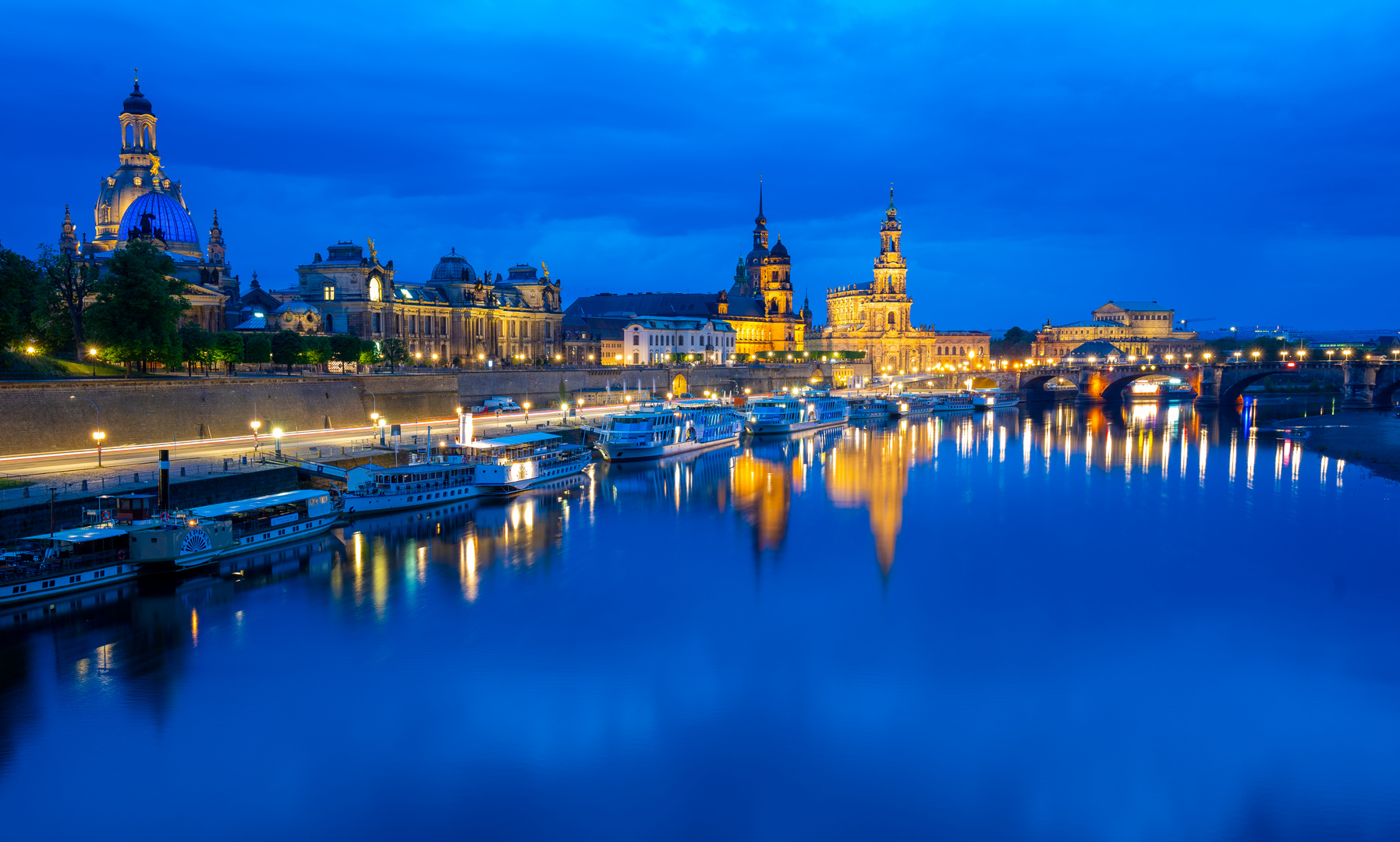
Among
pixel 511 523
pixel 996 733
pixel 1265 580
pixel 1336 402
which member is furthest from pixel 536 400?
pixel 1336 402

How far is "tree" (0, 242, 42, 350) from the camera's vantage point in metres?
37.8

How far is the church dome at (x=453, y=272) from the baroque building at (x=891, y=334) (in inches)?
2703

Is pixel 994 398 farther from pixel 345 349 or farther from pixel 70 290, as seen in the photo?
pixel 70 290

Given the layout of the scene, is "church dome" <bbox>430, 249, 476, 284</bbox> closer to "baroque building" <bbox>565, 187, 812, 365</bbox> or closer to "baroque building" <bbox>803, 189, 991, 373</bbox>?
"baroque building" <bbox>565, 187, 812, 365</bbox>

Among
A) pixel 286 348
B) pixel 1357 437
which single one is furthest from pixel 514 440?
pixel 1357 437

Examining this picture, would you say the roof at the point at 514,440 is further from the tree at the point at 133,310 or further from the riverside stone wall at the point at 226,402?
the tree at the point at 133,310

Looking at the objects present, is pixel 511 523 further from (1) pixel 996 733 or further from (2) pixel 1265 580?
(2) pixel 1265 580

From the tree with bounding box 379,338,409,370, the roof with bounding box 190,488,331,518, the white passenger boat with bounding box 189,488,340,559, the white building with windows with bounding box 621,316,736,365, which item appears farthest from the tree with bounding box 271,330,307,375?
the white building with windows with bounding box 621,316,736,365

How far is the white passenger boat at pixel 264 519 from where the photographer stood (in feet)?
92.0

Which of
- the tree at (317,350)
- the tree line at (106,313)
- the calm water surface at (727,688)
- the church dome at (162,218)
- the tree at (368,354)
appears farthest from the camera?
the church dome at (162,218)

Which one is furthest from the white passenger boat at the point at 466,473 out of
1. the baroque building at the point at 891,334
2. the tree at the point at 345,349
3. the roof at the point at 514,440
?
the baroque building at the point at 891,334

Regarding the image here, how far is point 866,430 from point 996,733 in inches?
2382

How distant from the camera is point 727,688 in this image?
1992 centimetres

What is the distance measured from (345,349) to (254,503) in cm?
3665
